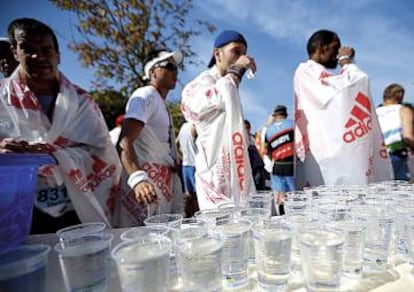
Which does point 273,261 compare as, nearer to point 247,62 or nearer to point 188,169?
point 247,62

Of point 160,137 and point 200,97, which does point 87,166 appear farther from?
point 200,97

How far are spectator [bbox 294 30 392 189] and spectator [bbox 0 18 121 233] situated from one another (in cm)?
115

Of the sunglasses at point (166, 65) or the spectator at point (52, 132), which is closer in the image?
the spectator at point (52, 132)

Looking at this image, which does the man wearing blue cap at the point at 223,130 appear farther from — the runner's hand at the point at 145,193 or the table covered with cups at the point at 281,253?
the table covered with cups at the point at 281,253

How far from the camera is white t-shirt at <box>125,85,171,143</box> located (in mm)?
1558

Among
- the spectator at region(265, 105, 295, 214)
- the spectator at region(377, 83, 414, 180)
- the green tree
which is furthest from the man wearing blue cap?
the green tree

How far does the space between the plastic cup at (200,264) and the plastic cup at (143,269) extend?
3cm

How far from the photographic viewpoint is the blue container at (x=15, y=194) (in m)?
0.77

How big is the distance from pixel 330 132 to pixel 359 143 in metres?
0.15

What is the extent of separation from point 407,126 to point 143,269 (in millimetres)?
2798

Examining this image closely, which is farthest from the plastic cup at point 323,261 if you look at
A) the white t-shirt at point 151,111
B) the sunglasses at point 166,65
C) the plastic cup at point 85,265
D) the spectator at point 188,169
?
the spectator at point 188,169

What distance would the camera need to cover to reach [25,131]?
1199mm

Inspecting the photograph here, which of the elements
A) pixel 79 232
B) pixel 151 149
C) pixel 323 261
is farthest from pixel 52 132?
pixel 323 261

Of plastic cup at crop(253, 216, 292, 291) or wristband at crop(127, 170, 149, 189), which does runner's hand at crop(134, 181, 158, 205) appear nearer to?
wristband at crop(127, 170, 149, 189)
